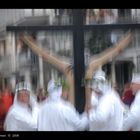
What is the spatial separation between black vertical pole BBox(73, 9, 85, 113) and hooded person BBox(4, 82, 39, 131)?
25 centimetres

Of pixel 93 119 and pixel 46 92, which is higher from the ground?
pixel 46 92

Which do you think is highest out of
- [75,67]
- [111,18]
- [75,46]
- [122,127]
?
[111,18]

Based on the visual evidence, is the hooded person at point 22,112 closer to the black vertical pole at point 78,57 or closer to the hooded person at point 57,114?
the hooded person at point 57,114

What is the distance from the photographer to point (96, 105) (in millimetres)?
1648

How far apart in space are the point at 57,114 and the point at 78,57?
34 cm

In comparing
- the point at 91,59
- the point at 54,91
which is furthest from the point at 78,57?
the point at 54,91

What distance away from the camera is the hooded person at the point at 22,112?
1.64m

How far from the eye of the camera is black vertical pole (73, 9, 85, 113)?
165 cm

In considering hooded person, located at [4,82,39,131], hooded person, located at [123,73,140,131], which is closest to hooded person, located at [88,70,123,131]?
hooded person, located at [123,73,140,131]

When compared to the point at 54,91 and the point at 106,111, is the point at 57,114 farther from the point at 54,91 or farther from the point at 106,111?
the point at 106,111

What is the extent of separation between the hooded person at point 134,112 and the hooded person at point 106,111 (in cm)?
4
